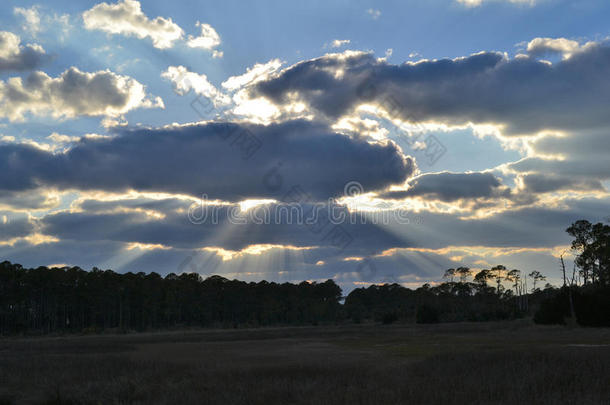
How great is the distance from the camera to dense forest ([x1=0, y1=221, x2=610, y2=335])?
88562 millimetres

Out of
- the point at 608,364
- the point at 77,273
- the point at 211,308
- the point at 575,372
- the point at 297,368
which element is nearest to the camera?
the point at 575,372

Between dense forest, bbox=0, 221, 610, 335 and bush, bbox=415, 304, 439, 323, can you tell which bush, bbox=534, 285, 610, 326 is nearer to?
dense forest, bbox=0, 221, 610, 335

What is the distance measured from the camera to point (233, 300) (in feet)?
505

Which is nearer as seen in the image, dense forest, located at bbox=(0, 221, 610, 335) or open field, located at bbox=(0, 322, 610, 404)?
open field, located at bbox=(0, 322, 610, 404)

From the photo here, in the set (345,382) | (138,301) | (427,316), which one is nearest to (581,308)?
(427,316)

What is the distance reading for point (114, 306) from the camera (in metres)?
124

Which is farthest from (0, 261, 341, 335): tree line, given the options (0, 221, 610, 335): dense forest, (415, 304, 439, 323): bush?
(415, 304, 439, 323): bush

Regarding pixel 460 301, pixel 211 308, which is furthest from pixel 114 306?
pixel 460 301

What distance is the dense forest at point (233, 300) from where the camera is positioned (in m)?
88.6

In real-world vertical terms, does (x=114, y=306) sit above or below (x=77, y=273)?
below

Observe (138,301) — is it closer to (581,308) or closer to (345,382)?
(581,308)

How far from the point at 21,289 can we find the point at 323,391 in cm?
10752

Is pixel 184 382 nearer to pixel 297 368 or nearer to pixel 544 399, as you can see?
pixel 297 368

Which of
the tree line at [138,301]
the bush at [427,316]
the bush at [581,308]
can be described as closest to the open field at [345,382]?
the bush at [581,308]
